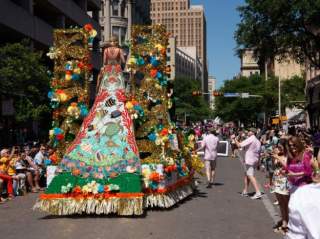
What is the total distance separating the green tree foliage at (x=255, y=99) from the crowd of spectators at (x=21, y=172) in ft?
145

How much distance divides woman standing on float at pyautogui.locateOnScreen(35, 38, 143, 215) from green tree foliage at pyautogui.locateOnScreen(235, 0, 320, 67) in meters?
14.9

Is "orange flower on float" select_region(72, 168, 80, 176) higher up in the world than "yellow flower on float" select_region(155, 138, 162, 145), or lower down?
lower down

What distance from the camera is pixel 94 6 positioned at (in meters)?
45.2

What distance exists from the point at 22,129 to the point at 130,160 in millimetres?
17973

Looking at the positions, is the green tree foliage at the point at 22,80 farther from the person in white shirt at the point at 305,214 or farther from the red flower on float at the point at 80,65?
→ the person in white shirt at the point at 305,214

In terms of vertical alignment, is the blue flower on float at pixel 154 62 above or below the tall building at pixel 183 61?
below

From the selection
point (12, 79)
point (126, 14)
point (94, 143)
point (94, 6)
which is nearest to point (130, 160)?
point (94, 143)

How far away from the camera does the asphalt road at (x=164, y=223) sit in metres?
8.02

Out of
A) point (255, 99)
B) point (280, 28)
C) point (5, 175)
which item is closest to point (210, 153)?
point (5, 175)

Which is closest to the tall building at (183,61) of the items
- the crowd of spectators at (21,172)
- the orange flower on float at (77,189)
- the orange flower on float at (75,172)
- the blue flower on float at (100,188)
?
the crowd of spectators at (21,172)

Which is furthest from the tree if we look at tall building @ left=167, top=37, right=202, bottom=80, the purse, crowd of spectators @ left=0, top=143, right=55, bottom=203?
tall building @ left=167, top=37, right=202, bottom=80

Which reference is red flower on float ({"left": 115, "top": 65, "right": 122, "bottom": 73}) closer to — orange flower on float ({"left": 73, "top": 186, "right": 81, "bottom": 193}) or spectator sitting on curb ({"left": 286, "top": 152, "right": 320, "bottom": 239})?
orange flower on float ({"left": 73, "top": 186, "right": 81, "bottom": 193})

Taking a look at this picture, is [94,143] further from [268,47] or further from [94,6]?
[94,6]

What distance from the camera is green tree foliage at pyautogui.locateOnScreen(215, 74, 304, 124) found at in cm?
6194
